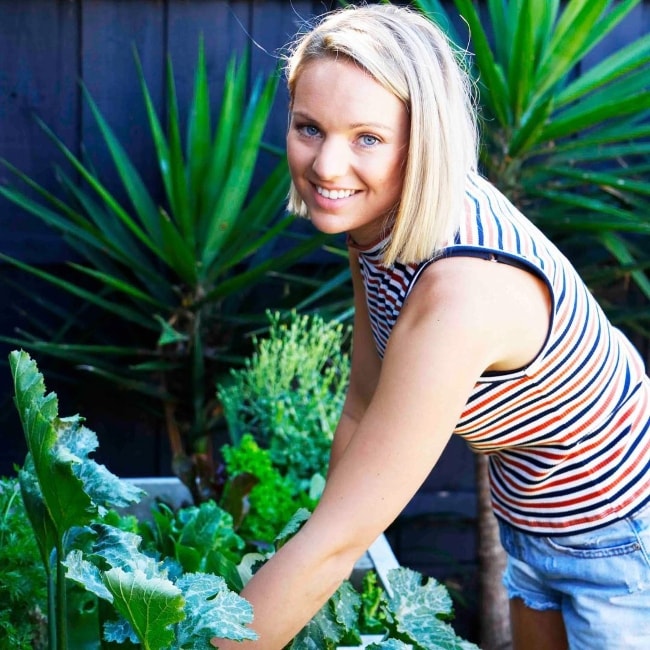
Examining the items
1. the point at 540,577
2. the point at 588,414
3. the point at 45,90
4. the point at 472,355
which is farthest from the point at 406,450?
the point at 45,90

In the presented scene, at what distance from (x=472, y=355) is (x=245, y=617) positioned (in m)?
0.40

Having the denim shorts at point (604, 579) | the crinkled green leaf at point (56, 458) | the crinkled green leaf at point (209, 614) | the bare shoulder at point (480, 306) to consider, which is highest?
the bare shoulder at point (480, 306)

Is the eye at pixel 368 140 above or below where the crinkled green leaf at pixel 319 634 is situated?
above

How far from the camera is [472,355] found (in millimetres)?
1230

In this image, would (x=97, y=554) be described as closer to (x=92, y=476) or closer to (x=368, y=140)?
(x=92, y=476)

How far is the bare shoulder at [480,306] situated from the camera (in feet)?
4.00

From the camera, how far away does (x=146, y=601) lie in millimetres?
1008

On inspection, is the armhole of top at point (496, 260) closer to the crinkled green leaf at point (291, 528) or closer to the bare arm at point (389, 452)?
the bare arm at point (389, 452)

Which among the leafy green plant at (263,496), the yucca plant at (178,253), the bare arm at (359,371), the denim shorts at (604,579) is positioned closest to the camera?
the denim shorts at (604,579)

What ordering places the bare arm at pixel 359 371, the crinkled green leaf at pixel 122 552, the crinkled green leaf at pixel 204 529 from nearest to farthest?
1. the crinkled green leaf at pixel 122 552
2. the bare arm at pixel 359 371
3. the crinkled green leaf at pixel 204 529

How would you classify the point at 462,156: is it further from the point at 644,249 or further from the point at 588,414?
the point at 644,249

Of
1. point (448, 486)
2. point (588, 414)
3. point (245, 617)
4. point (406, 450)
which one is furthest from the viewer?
point (448, 486)

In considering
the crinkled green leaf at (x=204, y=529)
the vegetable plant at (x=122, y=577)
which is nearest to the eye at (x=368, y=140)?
the vegetable plant at (x=122, y=577)

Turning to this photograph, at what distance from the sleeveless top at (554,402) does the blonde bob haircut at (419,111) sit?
3 cm
